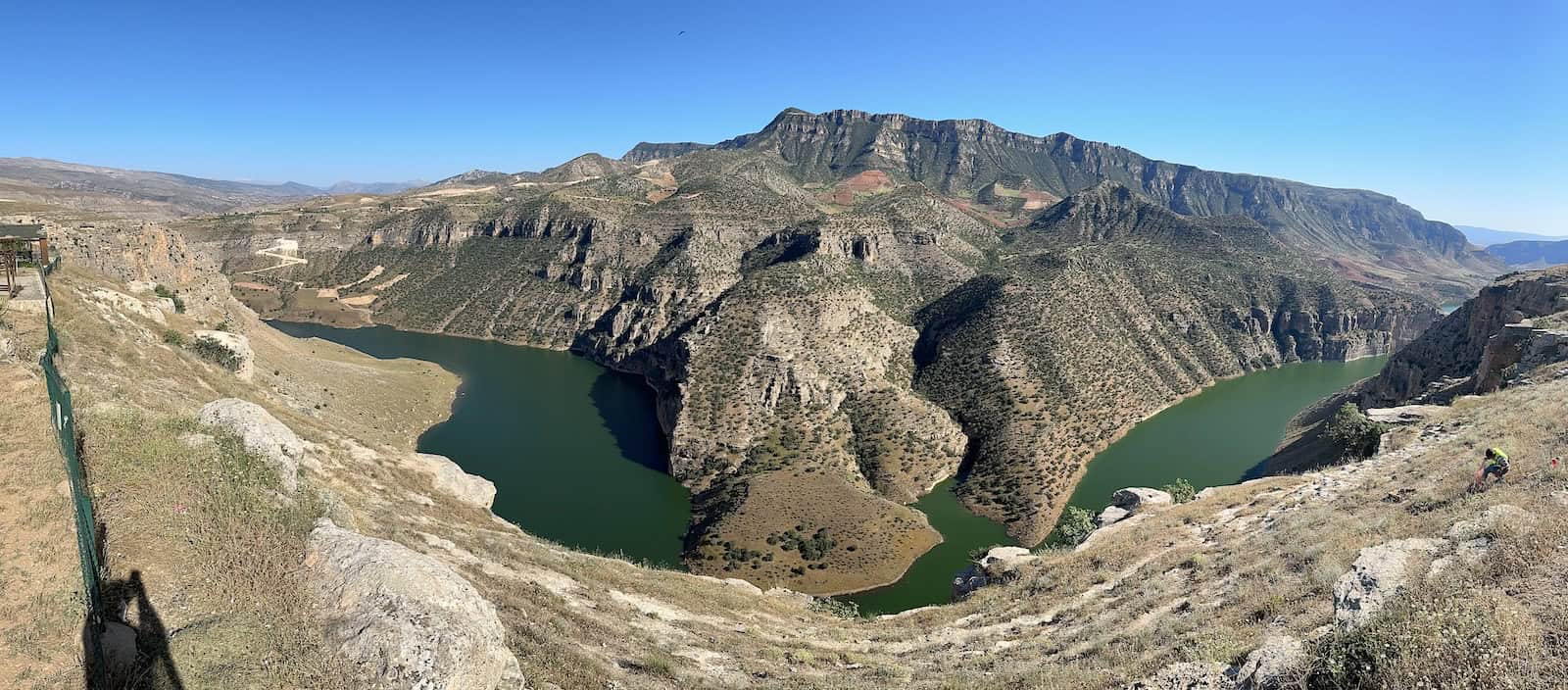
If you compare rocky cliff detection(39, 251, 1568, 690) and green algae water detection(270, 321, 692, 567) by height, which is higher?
rocky cliff detection(39, 251, 1568, 690)

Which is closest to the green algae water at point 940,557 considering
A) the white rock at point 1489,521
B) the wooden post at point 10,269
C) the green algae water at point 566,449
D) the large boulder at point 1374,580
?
the green algae water at point 566,449

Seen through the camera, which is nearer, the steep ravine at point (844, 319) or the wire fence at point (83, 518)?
the wire fence at point (83, 518)

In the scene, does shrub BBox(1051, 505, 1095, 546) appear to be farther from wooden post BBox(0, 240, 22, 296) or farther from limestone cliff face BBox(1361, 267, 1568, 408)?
wooden post BBox(0, 240, 22, 296)

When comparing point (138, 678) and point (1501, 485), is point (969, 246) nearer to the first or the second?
point (1501, 485)

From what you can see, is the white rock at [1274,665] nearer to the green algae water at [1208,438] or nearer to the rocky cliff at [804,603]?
the rocky cliff at [804,603]

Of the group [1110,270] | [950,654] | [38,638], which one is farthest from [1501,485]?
[1110,270]

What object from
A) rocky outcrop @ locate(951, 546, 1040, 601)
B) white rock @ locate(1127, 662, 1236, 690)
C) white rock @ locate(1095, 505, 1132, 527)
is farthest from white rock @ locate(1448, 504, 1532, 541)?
white rock @ locate(1095, 505, 1132, 527)
